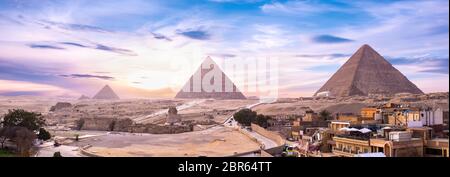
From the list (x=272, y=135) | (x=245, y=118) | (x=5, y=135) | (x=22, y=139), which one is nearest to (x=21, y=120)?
(x=5, y=135)

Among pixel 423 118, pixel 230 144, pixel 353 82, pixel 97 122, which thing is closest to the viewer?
pixel 423 118

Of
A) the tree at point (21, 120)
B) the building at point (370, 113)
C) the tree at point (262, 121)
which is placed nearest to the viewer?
the building at point (370, 113)

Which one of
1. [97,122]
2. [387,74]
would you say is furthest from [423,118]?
[387,74]

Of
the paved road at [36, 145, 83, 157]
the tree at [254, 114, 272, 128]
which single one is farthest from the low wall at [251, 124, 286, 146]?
the paved road at [36, 145, 83, 157]

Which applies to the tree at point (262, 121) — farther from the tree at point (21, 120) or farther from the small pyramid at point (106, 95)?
the small pyramid at point (106, 95)

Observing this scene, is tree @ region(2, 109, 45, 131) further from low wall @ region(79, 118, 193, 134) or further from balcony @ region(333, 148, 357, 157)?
balcony @ region(333, 148, 357, 157)

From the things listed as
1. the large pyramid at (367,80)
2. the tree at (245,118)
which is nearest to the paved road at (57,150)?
the tree at (245,118)

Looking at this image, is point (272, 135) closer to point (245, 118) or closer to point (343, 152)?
point (343, 152)
